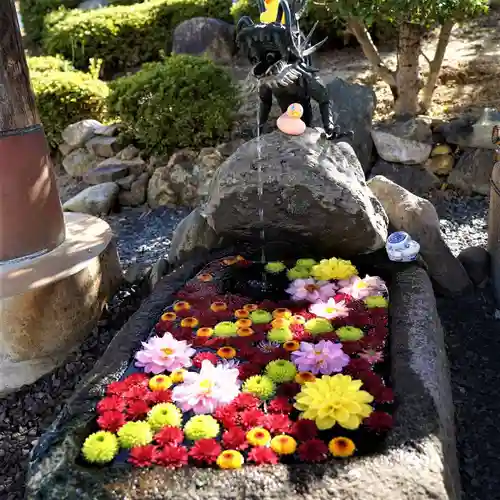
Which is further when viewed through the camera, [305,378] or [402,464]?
[305,378]

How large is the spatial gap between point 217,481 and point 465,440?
1.44m

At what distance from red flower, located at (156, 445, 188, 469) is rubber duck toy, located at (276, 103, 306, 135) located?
220 centimetres

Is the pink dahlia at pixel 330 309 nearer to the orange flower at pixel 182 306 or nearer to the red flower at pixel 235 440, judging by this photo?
the orange flower at pixel 182 306

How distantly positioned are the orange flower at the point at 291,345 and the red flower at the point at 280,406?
40 centimetres

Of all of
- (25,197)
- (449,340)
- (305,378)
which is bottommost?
(449,340)

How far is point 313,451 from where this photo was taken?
2.27m

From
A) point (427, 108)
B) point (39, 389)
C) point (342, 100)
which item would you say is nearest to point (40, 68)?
point (342, 100)

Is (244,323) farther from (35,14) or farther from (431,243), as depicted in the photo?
(35,14)

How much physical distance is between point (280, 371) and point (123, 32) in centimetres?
831

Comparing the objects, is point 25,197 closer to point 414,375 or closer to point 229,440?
point 229,440

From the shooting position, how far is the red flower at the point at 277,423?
242 centimetres

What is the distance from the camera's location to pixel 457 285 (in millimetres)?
4027

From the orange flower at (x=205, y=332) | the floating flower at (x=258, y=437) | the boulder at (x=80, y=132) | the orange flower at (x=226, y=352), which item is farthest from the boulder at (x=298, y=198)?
the boulder at (x=80, y=132)

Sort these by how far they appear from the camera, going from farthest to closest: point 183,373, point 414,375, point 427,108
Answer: point 427,108
point 183,373
point 414,375
